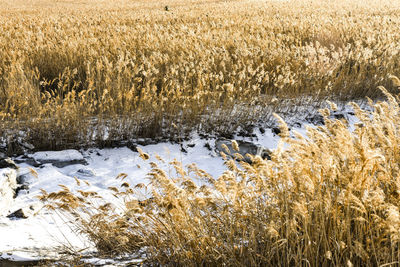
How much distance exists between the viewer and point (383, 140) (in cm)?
191

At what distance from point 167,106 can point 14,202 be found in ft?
7.16

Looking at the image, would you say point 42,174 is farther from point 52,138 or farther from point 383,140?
point 383,140

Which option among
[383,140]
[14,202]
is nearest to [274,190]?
[383,140]

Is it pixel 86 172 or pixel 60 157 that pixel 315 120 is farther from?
pixel 60 157

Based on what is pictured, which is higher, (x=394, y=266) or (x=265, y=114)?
(x=394, y=266)

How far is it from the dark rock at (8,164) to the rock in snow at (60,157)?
0.89 ft

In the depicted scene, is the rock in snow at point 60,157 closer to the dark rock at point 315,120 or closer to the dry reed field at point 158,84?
the dry reed field at point 158,84

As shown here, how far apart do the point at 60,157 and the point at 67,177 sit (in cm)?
42

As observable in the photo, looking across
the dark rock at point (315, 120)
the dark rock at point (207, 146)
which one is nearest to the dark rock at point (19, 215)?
the dark rock at point (207, 146)

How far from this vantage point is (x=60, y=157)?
4.02 meters

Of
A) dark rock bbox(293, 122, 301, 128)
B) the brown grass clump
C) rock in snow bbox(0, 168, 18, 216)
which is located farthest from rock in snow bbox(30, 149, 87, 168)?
dark rock bbox(293, 122, 301, 128)

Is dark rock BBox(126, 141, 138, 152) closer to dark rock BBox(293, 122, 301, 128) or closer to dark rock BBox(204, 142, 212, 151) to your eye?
dark rock BBox(204, 142, 212, 151)

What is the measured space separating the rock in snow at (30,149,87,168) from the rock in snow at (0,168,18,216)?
1.54ft

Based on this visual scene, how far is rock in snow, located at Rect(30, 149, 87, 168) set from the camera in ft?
13.0
